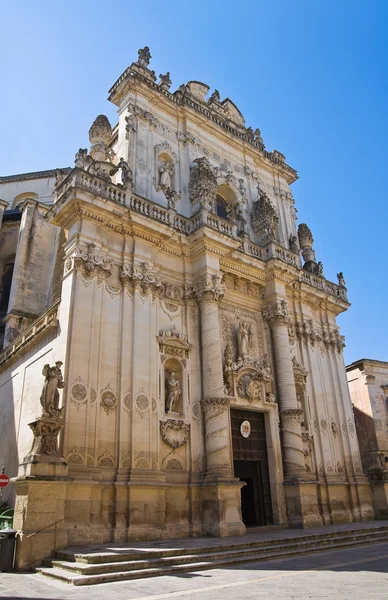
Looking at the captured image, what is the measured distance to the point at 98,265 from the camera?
13883 mm

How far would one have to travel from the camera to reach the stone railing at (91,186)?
47.2 ft

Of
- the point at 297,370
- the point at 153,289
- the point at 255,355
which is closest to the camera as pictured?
the point at 153,289

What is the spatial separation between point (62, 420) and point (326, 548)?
7.14 metres

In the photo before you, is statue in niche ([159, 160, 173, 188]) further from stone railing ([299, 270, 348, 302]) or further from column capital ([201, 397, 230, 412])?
column capital ([201, 397, 230, 412])

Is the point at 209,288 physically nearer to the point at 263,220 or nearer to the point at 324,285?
the point at 263,220

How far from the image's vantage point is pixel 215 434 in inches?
558

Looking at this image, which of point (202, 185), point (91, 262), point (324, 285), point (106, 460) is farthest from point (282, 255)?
point (106, 460)

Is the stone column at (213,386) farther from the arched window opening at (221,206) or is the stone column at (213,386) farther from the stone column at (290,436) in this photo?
the arched window opening at (221,206)

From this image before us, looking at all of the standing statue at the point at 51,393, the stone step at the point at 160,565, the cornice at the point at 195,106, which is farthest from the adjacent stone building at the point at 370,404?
the standing statue at the point at 51,393

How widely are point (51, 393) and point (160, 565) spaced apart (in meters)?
4.52

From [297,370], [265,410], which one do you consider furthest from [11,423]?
[297,370]

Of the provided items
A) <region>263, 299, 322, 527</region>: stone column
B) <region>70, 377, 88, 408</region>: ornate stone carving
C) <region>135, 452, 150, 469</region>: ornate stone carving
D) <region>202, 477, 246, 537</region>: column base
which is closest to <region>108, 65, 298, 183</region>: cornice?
<region>263, 299, 322, 527</region>: stone column

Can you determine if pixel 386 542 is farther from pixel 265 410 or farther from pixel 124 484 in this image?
pixel 124 484

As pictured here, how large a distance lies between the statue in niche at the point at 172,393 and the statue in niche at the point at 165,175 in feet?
24.2
